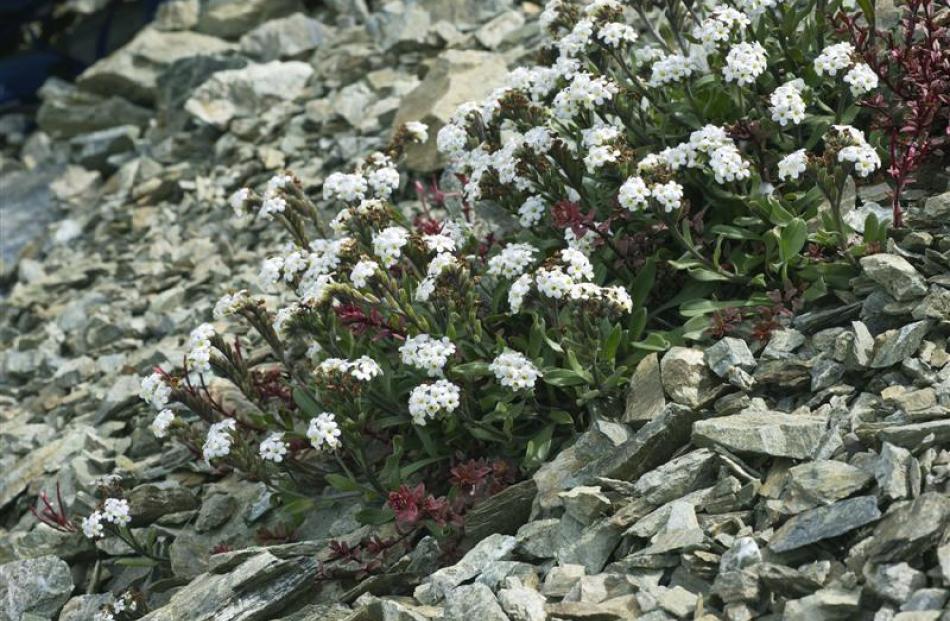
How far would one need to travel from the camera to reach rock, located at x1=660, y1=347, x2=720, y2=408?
20.4 ft

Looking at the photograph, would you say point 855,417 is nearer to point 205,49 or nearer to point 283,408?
point 283,408

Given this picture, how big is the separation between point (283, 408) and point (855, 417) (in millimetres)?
3568

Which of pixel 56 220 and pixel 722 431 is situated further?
pixel 56 220

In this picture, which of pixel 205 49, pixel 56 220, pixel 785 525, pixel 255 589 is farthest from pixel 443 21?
pixel 785 525

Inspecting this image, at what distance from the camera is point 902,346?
5.77 meters

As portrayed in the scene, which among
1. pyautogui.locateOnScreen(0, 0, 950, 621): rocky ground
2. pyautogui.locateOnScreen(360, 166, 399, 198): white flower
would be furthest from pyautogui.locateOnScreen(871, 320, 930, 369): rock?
pyautogui.locateOnScreen(360, 166, 399, 198): white flower

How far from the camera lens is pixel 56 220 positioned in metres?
13.6

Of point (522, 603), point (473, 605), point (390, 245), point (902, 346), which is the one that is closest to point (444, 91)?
point (390, 245)

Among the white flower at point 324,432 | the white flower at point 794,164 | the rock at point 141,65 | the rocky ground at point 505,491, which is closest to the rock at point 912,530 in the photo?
the rocky ground at point 505,491

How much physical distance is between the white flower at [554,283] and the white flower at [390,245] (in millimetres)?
960

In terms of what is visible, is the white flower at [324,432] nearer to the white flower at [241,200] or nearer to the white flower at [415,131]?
the white flower at [241,200]

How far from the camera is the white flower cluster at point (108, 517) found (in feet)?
22.8

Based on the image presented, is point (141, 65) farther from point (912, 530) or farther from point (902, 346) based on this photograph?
point (912, 530)

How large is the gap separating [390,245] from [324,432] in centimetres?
114
